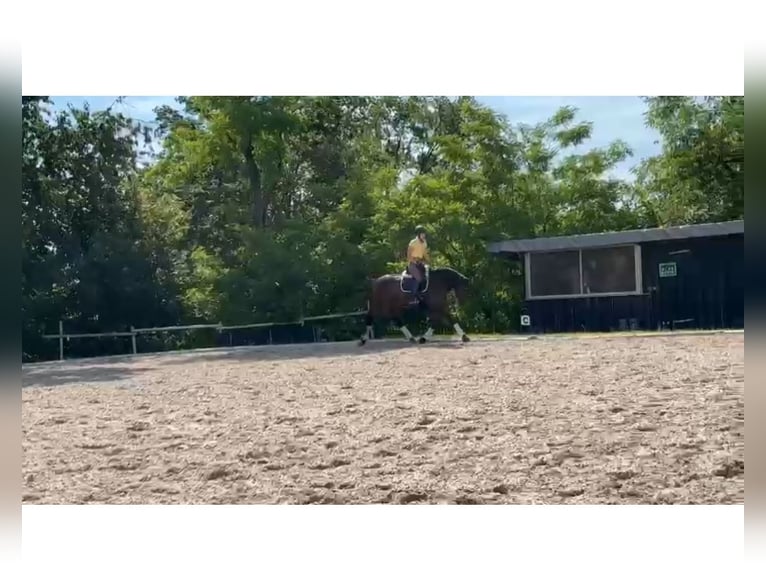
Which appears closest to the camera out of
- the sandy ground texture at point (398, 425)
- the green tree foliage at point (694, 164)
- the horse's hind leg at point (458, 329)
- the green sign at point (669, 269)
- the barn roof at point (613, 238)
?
the sandy ground texture at point (398, 425)

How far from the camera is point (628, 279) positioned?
684cm

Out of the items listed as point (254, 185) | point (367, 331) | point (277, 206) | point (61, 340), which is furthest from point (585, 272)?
point (61, 340)

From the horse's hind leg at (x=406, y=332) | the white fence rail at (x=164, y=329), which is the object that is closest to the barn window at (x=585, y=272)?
the horse's hind leg at (x=406, y=332)

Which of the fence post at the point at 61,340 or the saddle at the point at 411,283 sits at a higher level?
the saddle at the point at 411,283

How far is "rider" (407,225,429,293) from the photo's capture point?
276 inches

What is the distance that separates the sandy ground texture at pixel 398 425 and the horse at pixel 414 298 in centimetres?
19

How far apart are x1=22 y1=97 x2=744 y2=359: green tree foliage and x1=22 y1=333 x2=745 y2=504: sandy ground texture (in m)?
0.44

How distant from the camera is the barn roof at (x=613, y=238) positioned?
6.57m

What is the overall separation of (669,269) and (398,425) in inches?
89.9

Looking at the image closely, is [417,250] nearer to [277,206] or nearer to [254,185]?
[277,206]

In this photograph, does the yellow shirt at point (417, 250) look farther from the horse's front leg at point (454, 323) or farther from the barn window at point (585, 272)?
the barn window at point (585, 272)

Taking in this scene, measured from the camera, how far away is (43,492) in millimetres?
6215
